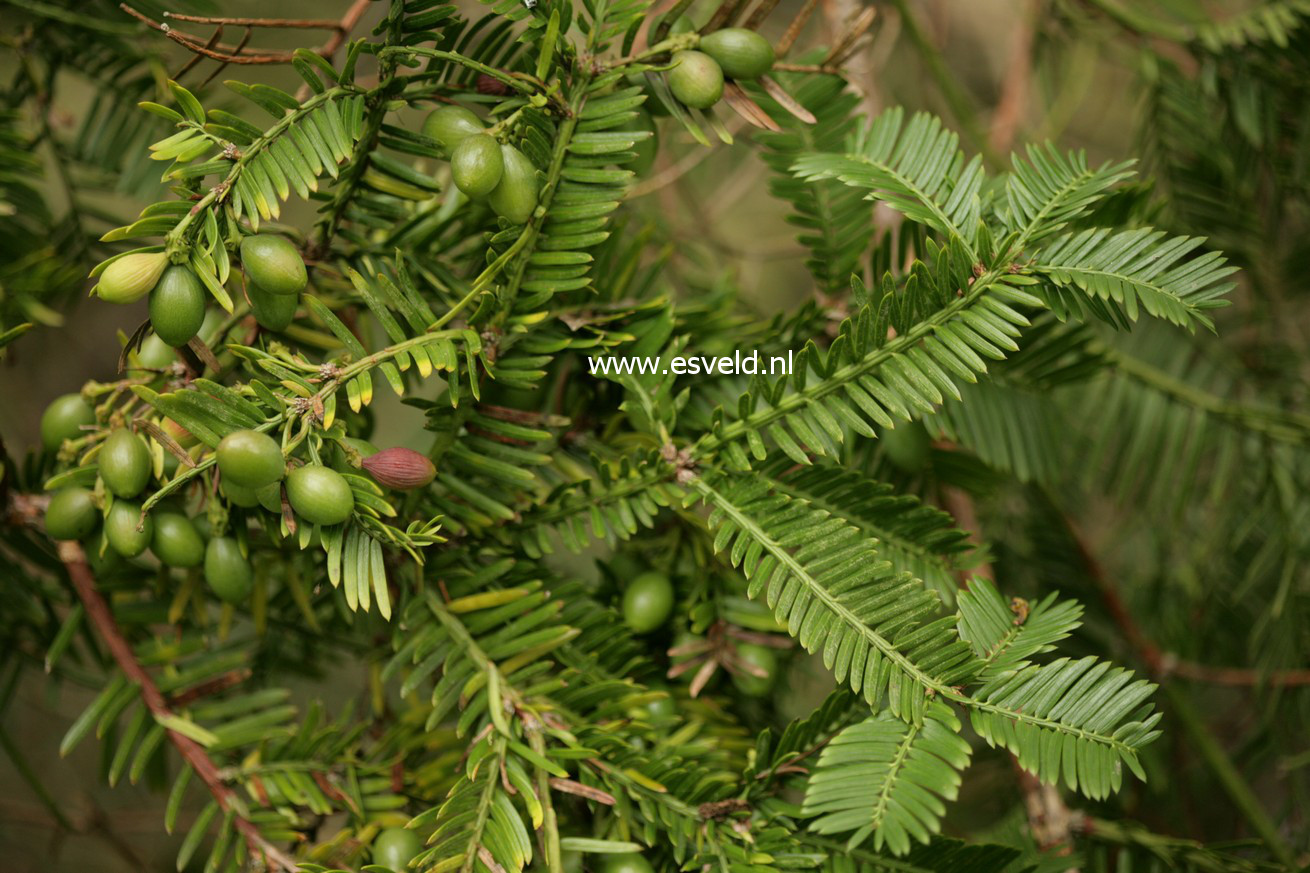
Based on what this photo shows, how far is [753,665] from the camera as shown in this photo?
20.3 inches

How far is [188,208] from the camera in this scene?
0.39m

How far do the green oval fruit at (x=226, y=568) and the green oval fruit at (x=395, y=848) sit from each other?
0.45ft

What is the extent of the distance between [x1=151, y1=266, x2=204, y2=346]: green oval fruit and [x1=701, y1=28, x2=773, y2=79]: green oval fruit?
0.83ft

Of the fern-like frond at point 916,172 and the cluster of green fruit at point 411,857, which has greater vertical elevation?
the fern-like frond at point 916,172

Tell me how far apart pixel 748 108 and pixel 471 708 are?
0.32 m

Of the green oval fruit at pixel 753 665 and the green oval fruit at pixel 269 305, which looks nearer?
the green oval fruit at pixel 269 305

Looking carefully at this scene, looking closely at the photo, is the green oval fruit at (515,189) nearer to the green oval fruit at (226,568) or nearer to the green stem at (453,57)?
the green stem at (453,57)

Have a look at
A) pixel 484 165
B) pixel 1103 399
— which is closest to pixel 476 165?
pixel 484 165

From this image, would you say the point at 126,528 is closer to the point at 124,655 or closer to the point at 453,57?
the point at 124,655

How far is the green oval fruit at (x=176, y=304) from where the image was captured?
38 centimetres

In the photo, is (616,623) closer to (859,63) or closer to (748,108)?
(748,108)

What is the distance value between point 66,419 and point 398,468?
199mm

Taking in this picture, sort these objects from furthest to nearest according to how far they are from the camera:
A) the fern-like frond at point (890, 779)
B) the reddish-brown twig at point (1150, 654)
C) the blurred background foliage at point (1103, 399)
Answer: the reddish-brown twig at point (1150, 654), the blurred background foliage at point (1103, 399), the fern-like frond at point (890, 779)

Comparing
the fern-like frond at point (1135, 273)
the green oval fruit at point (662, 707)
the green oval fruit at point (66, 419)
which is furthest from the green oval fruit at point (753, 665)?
the green oval fruit at point (66, 419)
